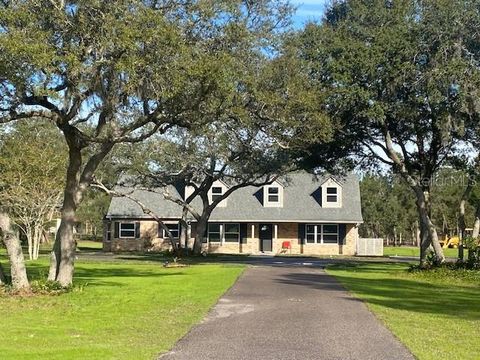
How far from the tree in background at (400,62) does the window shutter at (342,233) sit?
22.9 meters

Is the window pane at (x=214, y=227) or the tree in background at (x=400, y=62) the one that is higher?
the tree in background at (x=400, y=62)

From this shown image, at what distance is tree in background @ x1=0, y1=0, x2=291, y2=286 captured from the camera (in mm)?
14430

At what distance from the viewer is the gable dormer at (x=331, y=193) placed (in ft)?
165

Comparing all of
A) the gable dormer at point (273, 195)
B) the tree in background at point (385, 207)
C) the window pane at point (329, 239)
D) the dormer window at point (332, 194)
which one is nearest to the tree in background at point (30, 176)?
the gable dormer at point (273, 195)

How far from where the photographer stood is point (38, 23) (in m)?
14.7

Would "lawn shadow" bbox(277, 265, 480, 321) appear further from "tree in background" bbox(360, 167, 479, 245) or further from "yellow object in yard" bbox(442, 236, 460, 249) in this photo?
"tree in background" bbox(360, 167, 479, 245)

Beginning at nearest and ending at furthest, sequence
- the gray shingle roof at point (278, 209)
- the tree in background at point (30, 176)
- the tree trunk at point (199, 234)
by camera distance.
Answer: the tree in background at point (30, 176), the tree trunk at point (199, 234), the gray shingle roof at point (278, 209)

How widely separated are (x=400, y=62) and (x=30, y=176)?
19329 mm

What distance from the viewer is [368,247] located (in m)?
49.3

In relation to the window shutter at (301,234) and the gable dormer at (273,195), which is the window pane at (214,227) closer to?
the gable dormer at (273,195)

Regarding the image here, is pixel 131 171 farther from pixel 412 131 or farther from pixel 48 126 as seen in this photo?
pixel 412 131

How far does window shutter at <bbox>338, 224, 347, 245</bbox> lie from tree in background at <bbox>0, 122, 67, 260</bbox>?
22.2 metres

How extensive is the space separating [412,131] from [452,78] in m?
4.70

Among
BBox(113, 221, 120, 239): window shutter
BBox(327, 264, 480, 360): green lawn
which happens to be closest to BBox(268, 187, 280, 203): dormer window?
BBox(113, 221, 120, 239): window shutter
